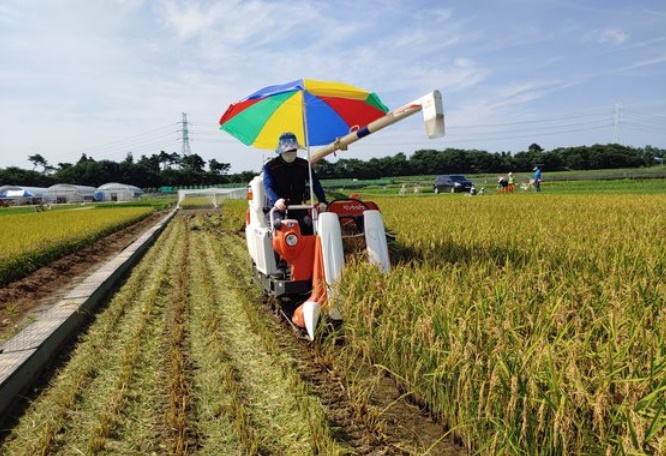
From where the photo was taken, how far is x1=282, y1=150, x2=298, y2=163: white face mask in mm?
5051

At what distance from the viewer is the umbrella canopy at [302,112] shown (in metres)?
4.54

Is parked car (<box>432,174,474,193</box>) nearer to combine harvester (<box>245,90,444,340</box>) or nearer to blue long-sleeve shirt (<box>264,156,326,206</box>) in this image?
blue long-sleeve shirt (<box>264,156,326,206</box>)

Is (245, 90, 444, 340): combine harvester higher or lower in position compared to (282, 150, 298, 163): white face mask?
lower

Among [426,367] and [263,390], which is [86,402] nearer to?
[263,390]

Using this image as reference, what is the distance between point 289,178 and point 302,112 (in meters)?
0.94

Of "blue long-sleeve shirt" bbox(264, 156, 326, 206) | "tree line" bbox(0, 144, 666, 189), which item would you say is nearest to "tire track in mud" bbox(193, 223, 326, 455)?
"blue long-sleeve shirt" bbox(264, 156, 326, 206)

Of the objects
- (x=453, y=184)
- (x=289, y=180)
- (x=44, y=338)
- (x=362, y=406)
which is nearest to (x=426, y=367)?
(x=362, y=406)

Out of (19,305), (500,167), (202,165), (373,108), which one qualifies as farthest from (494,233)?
(202,165)

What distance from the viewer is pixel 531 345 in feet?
7.39

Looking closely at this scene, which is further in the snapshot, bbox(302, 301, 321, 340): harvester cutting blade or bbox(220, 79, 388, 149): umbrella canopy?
bbox(220, 79, 388, 149): umbrella canopy

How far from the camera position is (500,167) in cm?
6725

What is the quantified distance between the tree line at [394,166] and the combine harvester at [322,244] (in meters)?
46.3

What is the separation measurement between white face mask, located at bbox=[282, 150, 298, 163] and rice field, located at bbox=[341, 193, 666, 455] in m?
1.79

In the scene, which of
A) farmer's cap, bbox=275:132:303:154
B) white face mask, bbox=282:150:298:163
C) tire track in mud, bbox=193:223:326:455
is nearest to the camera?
tire track in mud, bbox=193:223:326:455
